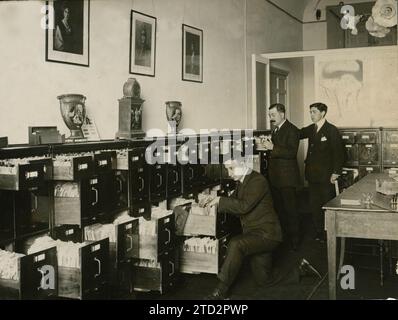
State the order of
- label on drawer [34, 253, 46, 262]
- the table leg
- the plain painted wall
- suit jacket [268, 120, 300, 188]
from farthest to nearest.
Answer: suit jacket [268, 120, 300, 188] → the plain painted wall → the table leg → label on drawer [34, 253, 46, 262]

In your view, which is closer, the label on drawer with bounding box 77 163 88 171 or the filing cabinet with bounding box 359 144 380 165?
the label on drawer with bounding box 77 163 88 171

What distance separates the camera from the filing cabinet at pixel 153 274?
13.6 ft

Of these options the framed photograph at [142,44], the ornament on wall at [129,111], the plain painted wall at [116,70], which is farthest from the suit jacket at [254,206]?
the framed photograph at [142,44]

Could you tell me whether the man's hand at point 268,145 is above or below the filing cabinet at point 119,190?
above

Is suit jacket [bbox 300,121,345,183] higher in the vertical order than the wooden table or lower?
higher

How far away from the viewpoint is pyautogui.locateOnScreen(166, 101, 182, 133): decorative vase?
17.9 feet

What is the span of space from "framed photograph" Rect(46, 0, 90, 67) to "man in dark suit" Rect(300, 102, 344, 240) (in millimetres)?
2917

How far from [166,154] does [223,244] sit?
0.98m

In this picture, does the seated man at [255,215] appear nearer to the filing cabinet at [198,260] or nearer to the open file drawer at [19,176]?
the filing cabinet at [198,260]

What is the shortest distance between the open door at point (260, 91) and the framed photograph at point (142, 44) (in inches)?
122

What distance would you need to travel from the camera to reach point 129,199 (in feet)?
14.1

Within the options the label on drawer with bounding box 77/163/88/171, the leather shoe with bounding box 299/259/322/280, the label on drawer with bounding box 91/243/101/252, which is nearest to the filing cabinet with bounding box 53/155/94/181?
the label on drawer with bounding box 77/163/88/171

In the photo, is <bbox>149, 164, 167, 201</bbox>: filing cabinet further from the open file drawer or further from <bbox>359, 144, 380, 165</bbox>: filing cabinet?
<bbox>359, 144, 380, 165</bbox>: filing cabinet
